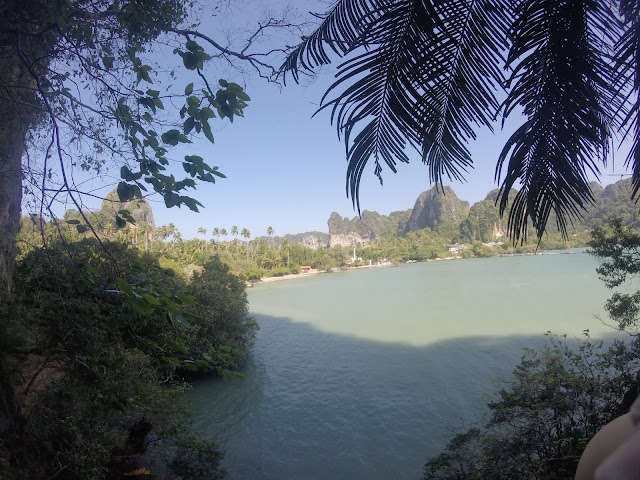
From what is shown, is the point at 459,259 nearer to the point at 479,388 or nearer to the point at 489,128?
the point at 479,388

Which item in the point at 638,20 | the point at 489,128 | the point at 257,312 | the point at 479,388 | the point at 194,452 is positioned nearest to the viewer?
the point at 638,20

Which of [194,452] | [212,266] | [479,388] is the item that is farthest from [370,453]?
[212,266]

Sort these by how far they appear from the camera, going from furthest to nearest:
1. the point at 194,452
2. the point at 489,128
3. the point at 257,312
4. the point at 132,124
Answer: the point at 257,312 < the point at 194,452 < the point at 132,124 < the point at 489,128

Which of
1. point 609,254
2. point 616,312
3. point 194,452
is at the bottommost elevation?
point 194,452

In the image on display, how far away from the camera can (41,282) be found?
208 inches

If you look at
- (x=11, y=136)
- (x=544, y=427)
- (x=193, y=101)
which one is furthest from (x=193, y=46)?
(x=544, y=427)

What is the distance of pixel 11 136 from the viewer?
6.18 ft

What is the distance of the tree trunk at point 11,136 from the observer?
6.05 feet

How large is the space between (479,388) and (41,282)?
1068cm

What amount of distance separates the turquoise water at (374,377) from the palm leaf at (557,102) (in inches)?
216

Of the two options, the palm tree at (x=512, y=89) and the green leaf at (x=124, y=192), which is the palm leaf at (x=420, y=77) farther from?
the green leaf at (x=124, y=192)

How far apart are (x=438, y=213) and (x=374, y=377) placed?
5463 centimetres

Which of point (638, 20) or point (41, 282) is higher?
point (638, 20)

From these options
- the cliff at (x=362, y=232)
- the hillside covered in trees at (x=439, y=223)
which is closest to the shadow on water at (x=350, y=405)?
the hillside covered in trees at (x=439, y=223)
